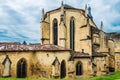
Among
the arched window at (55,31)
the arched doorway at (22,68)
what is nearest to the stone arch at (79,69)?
the arched window at (55,31)

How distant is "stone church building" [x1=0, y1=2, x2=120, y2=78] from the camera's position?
28.7 m

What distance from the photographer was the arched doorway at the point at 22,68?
2853 centimetres

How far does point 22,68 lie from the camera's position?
28.7 meters

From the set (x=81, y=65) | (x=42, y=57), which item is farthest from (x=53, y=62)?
(x=81, y=65)

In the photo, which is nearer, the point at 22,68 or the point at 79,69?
the point at 22,68

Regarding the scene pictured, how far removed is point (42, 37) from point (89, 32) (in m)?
8.81

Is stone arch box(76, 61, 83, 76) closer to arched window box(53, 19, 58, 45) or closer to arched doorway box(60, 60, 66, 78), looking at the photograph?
arched doorway box(60, 60, 66, 78)

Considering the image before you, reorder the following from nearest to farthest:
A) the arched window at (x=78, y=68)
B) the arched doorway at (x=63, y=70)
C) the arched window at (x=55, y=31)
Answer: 1. the arched doorway at (x=63, y=70)
2. the arched window at (x=78, y=68)
3. the arched window at (x=55, y=31)

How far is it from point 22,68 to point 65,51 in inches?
258

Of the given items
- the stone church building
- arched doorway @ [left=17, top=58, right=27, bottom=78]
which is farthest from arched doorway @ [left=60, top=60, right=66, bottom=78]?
arched doorway @ [left=17, top=58, right=27, bottom=78]

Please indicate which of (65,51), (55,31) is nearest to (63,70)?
(65,51)

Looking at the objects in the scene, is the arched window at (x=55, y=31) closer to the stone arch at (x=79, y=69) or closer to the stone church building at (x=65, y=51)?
the stone church building at (x=65, y=51)

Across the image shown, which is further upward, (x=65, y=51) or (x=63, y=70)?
(x=65, y=51)

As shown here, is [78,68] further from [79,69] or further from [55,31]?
[55,31]
